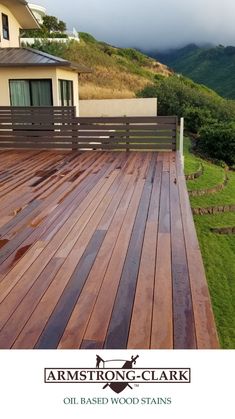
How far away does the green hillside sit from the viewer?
49281 millimetres

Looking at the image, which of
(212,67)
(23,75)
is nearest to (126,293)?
(23,75)

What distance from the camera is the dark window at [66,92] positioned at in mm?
12625

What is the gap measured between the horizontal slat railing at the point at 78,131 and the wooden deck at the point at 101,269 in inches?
130

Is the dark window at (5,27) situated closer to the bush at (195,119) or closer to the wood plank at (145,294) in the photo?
the bush at (195,119)

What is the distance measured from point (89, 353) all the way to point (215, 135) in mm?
12714

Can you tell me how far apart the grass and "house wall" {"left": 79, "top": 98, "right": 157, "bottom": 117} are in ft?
33.2

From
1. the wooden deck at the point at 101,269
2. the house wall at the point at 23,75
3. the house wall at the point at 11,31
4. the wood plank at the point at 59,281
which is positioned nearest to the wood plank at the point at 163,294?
the wooden deck at the point at 101,269

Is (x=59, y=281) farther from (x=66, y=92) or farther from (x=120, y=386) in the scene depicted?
(x=66, y=92)

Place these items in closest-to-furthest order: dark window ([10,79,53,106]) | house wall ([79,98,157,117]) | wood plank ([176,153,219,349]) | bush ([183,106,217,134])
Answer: wood plank ([176,153,219,349]) → dark window ([10,79,53,106]) → bush ([183,106,217,134]) → house wall ([79,98,157,117])

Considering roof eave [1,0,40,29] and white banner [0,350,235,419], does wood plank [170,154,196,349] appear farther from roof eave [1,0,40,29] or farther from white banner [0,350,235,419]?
roof eave [1,0,40,29]

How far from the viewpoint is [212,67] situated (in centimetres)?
5569

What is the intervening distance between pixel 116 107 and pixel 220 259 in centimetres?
1435

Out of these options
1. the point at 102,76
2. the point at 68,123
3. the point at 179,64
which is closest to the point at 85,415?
the point at 68,123

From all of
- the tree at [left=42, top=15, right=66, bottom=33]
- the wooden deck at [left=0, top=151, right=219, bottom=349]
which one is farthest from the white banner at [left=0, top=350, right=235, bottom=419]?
the tree at [left=42, top=15, right=66, bottom=33]
